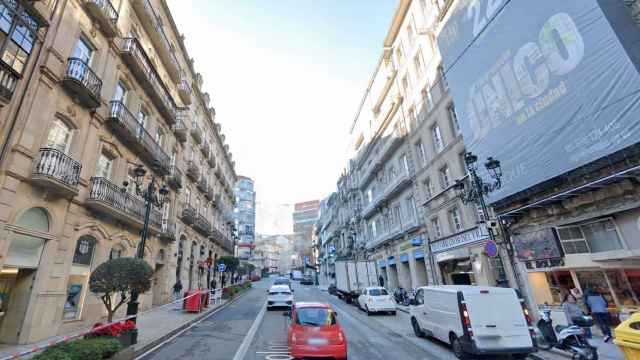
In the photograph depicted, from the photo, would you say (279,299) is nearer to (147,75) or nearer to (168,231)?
(168,231)

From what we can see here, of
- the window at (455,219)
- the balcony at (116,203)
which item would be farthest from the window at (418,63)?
the balcony at (116,203)

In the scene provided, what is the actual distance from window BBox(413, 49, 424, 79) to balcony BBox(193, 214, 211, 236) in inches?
920

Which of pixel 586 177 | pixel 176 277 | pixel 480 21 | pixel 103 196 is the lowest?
pixel 176 277

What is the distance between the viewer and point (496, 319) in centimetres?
812

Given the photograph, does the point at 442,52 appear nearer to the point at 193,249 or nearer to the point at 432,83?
the point at 432,83

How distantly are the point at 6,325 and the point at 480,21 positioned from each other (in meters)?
23.8

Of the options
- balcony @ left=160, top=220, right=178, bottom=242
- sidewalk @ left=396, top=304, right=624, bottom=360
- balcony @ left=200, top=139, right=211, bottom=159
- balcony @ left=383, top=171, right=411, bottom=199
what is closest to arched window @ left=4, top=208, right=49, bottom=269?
balcony @ left=160, top=220, right=178, bottom=242

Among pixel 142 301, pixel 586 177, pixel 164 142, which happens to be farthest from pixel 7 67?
pixel 586 177

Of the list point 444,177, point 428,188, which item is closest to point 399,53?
point 428,188

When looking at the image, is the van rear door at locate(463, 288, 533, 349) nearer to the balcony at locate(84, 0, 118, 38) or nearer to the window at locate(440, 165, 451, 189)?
the window at locate(440, 165, 451, 189)

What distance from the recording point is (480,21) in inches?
596

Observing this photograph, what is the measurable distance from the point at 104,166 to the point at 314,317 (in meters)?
13.4

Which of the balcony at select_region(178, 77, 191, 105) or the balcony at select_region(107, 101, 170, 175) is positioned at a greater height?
the balcony at select_region(178, 77, 191, 105)

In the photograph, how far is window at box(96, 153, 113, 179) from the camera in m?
14.2
